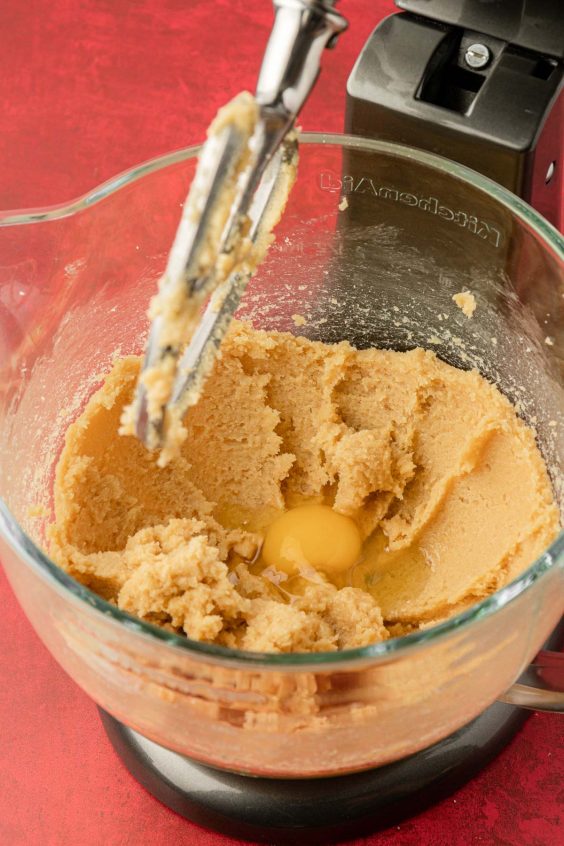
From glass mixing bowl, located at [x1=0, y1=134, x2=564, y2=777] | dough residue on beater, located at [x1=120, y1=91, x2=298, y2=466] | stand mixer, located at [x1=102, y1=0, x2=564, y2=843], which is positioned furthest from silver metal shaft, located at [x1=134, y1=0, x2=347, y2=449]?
stand mixer, located at [x1=102, y1=0, x2=564, y2=843]

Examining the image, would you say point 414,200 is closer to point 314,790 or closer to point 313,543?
point 313,543

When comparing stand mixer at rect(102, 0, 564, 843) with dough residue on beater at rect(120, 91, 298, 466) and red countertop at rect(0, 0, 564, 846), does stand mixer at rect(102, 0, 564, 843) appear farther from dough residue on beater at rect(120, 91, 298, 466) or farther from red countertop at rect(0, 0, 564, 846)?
dough residue on beater at rect(120, 91, 298, 466)

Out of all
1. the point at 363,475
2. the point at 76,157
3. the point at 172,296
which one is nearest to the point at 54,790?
the point at 363,475

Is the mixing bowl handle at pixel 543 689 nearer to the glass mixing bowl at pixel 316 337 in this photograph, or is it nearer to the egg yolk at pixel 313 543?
the glass mixing bowl at pixel 316 337

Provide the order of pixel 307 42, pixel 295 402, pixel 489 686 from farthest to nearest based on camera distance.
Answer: pixel 295 402 → pixel 489 686 → pixel 307 42

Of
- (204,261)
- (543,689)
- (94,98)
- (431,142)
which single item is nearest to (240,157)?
(204,261)

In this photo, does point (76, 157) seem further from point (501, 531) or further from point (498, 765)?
point (498, 765)

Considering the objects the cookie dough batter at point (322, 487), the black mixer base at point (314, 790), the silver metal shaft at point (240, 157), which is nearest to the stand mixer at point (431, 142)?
the black mixer base at point (314, 790)
